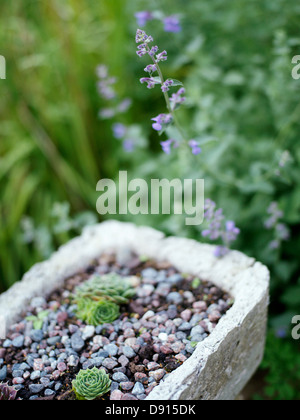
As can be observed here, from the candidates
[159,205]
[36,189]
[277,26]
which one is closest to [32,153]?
[36,189]

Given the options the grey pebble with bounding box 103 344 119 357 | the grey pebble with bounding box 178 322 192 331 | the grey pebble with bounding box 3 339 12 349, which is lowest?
the grey pebble with bounding box 3 339 12 349

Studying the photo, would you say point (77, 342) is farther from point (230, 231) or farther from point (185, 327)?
point (230, 231)

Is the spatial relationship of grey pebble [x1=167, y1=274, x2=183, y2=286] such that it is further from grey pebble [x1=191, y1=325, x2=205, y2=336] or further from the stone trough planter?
grey pebble [x1=191, y1=325, x2=205, y2=336]

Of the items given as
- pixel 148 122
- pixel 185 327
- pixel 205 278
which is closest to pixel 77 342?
→ pixel 185 327

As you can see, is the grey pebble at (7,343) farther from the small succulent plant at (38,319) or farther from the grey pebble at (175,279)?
the grey pebble at (175,279)

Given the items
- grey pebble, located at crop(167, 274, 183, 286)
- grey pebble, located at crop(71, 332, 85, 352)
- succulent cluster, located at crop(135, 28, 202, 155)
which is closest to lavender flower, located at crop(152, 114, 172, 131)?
succulent cluster, located at crop(135, 28, 202, 155)

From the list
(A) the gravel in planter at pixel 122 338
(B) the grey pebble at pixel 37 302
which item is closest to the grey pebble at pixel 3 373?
(A) the gravel in planter at pixel 122 338
